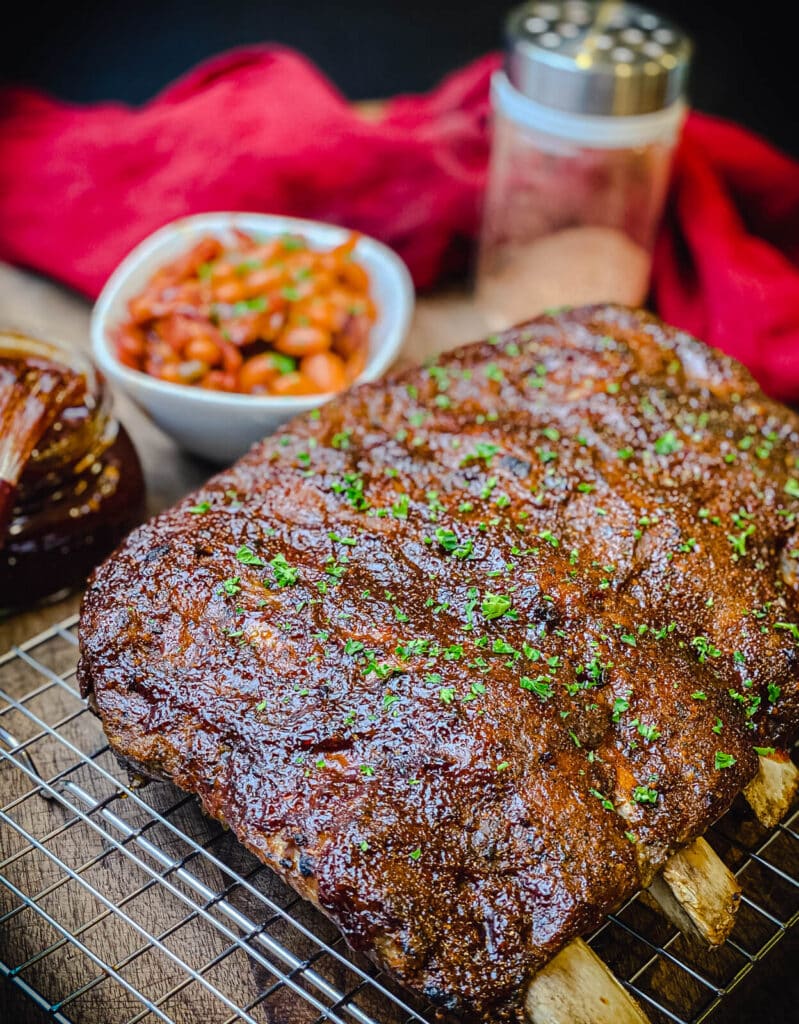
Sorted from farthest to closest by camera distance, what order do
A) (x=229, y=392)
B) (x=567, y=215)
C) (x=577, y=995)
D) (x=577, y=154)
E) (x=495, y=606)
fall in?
(x=567, y=215) < (x=577, y=154) < (x=229, y=392) < (x=495, y=606) < (x=577, y=995)

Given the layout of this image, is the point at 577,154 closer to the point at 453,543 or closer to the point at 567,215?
the point at 567,215

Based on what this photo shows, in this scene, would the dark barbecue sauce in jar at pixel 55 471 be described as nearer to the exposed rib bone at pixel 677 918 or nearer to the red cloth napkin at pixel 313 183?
the red cloth napkin at pixel 313 183

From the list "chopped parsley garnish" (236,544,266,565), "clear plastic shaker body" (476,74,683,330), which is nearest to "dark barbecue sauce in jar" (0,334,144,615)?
"chopped parsley garnish" (236,544,266,565)

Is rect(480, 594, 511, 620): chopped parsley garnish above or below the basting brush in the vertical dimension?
above

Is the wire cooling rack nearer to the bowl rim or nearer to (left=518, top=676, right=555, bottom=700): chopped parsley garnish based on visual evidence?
(left=518, top=676, right=555, bottom=700): chopped parsley garnish

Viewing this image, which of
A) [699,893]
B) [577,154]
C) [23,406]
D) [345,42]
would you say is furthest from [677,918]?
[345,42]

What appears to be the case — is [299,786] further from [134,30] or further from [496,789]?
[134,30]

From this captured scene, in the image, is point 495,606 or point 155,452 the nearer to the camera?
point 495,606

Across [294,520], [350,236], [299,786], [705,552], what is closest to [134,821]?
[299,786]
